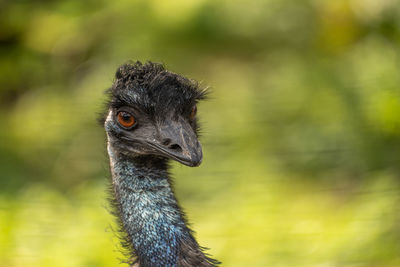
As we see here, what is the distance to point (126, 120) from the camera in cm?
210

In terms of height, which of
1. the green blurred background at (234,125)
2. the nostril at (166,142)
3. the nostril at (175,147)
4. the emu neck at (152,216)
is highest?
the green blurred background at (234,125)

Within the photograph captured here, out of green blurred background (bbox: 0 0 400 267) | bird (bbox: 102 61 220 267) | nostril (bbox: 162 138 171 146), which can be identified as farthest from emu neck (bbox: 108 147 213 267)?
green blurred background (bbox: 0 0 400 267)

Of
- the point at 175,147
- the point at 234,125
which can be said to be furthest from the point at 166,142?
the point at 234,125

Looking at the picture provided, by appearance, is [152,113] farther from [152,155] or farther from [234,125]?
[234,125]

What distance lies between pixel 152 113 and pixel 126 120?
101 mm

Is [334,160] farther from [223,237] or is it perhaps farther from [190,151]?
[190,151]

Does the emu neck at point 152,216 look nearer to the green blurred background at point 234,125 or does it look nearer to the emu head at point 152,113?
the emu head at point 152,113

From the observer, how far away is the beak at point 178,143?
1922mm

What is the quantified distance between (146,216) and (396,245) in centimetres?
162

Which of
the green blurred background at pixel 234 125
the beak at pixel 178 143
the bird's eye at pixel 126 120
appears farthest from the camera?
the green blurred background at pixel 234 125

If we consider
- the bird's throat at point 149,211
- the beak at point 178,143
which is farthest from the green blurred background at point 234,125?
the beak at point 178,143

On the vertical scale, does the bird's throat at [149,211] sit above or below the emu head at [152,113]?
below

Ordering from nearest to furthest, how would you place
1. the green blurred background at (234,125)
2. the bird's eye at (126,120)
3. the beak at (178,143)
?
the beak at (178,143) < the bird's eye at (126,120) < the green blurred background at (234,125)

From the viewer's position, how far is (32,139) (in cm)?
467
